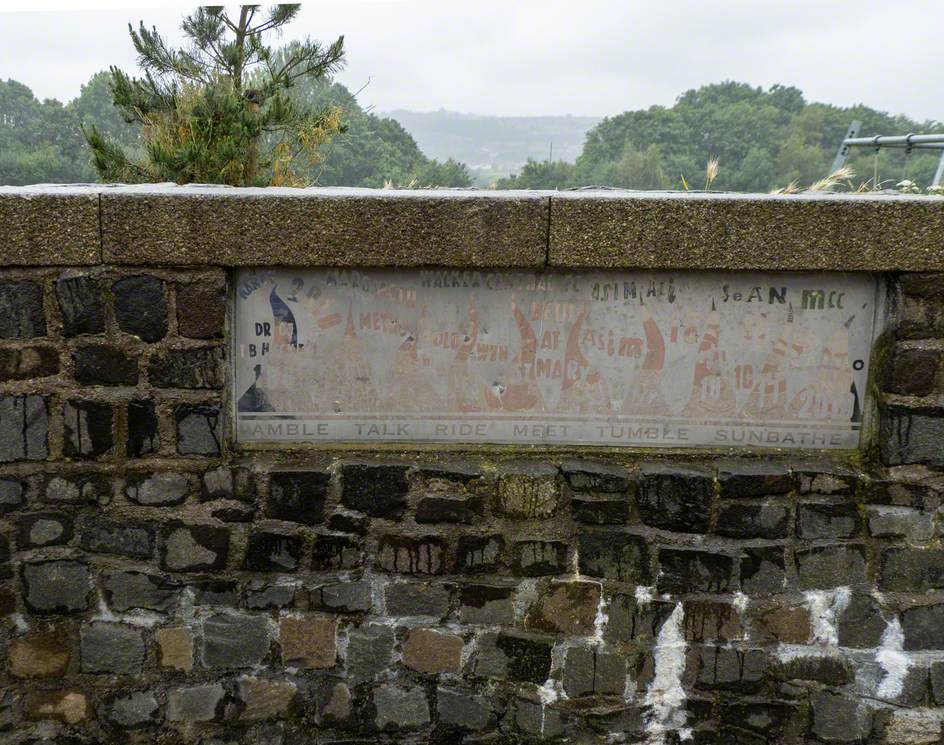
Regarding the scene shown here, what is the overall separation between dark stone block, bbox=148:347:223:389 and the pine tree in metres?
5.13

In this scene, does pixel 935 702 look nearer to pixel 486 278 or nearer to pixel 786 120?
pixel 486 278

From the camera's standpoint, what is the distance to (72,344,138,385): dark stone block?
9.23ft

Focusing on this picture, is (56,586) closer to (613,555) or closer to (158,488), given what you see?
(158,488)

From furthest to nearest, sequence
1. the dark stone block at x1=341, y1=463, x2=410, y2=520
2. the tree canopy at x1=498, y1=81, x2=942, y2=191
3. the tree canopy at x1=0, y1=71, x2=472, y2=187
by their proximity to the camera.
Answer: the tree canopy at x1=498, y1=81, x2=942, y2=191, the tree canopy at x1=0, y1=71, x2=472, y2=187, the dark stone block at x1=341, y1=463, x2=410, y2=520

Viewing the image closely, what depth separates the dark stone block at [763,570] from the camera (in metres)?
2.91

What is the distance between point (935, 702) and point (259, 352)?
2462 millimetres

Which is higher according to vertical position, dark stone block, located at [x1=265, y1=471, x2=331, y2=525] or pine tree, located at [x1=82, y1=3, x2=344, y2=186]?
pine tree, located at [x1=82, y1=3, x2=344, y2=186]

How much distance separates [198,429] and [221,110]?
272 inches

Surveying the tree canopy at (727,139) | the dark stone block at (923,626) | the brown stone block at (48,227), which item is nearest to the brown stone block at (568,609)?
the dark stone block at (923,626)

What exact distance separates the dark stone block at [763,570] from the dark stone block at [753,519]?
57mm

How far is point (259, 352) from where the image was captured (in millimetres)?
2943

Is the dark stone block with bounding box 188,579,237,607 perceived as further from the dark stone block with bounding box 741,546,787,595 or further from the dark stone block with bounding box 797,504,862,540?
the dark stone block with bounding box 797,504,862,540

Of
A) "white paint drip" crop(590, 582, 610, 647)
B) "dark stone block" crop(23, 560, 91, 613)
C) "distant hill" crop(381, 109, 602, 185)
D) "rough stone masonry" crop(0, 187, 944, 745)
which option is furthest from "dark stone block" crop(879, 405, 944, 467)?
"distant hill" crop(381, 109, 602, 185)

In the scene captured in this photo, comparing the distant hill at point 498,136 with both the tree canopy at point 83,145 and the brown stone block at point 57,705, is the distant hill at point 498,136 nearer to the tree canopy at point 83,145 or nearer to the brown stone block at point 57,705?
the tree canopy at point 83,145
